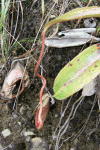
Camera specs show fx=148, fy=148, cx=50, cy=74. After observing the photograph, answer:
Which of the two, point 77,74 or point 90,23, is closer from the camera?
point 77,74

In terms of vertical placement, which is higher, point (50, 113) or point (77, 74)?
point (77, 74)

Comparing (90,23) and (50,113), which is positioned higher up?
(90,23)

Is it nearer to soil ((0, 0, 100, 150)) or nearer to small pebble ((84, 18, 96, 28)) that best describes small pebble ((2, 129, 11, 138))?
soil ((0, 0, 100, 150))

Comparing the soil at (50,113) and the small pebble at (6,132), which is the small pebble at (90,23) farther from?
the small pebble at (6,132)

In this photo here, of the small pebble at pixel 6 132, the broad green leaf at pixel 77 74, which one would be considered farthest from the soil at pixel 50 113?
the broad green leaf at pixel 77 74

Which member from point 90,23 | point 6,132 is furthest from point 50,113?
point 90,23

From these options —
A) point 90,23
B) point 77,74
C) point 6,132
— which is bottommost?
point 6,132

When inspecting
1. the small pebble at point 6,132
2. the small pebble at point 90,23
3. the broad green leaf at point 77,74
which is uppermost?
the small pebble at point 90,23

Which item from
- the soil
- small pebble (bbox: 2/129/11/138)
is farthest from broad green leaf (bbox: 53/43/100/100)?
small pebble (bbox: 2/129/11/138)

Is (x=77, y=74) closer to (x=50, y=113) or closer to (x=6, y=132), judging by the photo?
(x=50, y=113)
